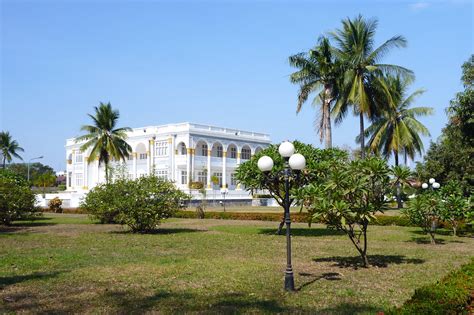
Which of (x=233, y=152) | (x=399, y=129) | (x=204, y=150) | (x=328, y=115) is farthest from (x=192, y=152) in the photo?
(x=328, y=115)

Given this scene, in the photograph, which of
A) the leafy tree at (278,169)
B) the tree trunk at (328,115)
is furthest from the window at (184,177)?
the leafy tree at (278,169)

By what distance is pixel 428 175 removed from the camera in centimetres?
3653

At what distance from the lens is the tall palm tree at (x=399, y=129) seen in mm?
36906

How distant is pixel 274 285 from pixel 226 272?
1686 mm

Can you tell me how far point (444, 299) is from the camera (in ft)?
19.6

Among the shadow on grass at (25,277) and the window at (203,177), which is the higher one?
the window at (203,177)

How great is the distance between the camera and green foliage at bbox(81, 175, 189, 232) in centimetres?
1994

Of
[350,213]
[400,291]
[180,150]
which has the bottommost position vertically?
[400,291]

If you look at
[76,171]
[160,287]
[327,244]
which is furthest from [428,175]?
[76,171]

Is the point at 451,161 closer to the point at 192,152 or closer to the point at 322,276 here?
the point at 322,276

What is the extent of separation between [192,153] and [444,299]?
5479 centimetres

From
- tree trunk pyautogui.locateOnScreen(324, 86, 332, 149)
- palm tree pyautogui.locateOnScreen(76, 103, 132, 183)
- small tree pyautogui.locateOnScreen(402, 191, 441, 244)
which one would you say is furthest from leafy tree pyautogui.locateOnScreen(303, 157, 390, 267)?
palm tree pyautogui.locateOnScreen(76, 103, 132, 183)

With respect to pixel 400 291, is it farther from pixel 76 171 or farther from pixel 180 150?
pixel 76 171

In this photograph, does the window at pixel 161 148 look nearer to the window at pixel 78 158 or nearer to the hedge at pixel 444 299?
the window at pixel 78 158
